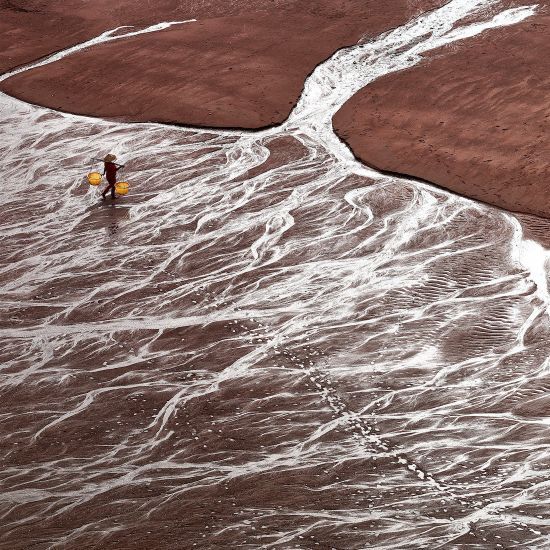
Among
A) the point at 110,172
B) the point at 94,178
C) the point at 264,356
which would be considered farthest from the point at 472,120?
the point at 264,356

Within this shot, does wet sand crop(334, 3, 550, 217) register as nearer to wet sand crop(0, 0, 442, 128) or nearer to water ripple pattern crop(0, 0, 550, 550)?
water ripple pattern crop(0, 0, 550, 550)

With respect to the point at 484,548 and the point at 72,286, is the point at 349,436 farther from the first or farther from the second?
the point at 72,286

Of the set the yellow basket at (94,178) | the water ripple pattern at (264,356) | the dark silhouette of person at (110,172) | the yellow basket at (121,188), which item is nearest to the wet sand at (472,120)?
the water ripple pattern at (264,356)

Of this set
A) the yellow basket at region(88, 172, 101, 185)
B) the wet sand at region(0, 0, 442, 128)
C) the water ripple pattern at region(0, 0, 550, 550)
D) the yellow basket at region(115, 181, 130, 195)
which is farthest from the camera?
the wet sand at region(0, 0, 442, 128)

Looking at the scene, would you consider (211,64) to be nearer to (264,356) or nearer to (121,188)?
(121,188)

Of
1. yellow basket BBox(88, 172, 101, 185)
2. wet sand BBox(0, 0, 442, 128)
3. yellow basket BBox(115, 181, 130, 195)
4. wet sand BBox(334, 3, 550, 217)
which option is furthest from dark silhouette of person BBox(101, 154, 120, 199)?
wet sand BBox(334, 3, 550, 217)

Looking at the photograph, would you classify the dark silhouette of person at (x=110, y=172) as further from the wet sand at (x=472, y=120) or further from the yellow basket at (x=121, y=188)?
the wet sand at (x=472, y=120)
